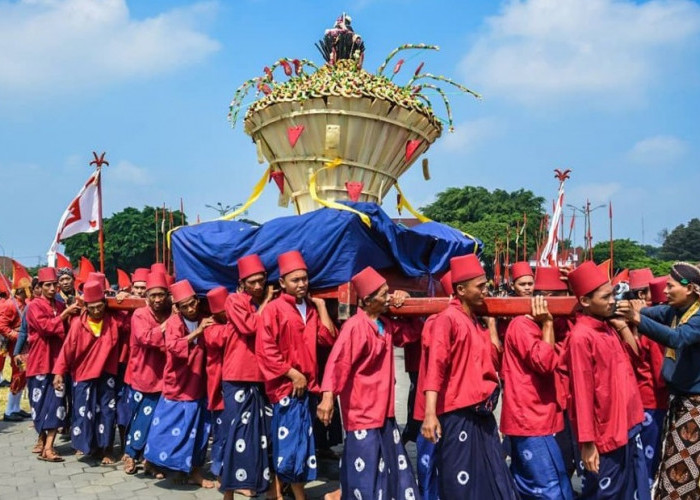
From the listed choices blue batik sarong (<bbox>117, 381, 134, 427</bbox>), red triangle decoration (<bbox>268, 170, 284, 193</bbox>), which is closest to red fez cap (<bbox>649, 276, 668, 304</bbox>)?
red triangle decoration (<bbox>268, 170, 284, 193</bbox>)

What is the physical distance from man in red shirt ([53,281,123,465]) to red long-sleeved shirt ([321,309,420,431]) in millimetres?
3200

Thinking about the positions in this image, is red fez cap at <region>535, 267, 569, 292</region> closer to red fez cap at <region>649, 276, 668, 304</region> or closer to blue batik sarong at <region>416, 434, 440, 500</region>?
red fez cap at <region>649, 276, 668, 304</region>

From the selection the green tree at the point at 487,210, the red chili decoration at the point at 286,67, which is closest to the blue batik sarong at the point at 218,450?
the red chili decoration at the point at 286,67

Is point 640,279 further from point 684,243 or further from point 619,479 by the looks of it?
point 684,243

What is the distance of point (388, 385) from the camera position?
14.1 feet

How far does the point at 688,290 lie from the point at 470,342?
142 cm

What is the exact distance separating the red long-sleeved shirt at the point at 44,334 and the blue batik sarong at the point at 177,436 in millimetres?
1690

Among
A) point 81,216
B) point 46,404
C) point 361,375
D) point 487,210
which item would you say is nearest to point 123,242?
point 487,210

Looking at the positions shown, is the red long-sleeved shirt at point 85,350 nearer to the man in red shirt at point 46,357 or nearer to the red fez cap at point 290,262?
the man in red shirt at point 46,357

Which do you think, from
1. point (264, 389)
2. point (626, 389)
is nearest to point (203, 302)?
point (264, 389)

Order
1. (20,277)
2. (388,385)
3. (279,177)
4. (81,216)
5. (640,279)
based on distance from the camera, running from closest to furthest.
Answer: (388,385) → (640,279) → (279,177) → (81,216) → (20,277)

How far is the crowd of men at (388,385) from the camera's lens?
3.95 metres

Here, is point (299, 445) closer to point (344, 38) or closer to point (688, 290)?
point (688, 290)

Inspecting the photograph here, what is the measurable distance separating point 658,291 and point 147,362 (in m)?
4.49
